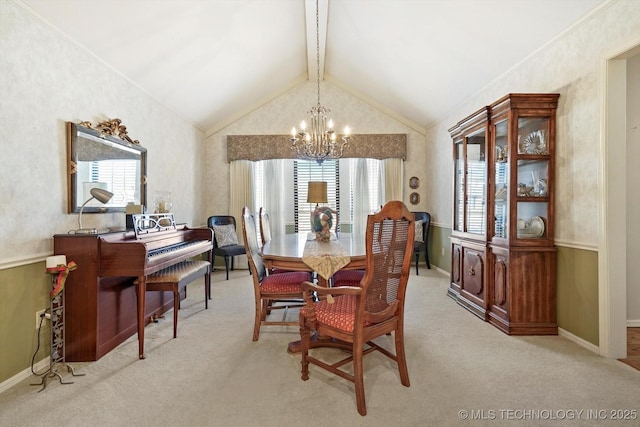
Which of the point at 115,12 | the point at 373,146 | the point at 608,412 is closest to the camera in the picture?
the point at 608,412

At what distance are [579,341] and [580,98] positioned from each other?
193 cm

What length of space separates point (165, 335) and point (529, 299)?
10.4 ft

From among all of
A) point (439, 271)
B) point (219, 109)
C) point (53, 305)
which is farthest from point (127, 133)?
point (439, 271)

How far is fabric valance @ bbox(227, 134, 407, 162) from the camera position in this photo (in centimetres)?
586

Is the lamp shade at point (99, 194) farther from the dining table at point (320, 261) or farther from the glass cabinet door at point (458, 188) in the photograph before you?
the glass cabinet door at point (458, 188)

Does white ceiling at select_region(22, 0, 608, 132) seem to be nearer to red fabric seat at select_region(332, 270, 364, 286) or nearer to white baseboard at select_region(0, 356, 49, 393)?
white baseboard at select_region(0, 356, 49, 393)

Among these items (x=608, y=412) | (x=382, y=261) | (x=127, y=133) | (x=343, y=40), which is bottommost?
(x=608, y=412)

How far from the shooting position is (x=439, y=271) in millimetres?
5391

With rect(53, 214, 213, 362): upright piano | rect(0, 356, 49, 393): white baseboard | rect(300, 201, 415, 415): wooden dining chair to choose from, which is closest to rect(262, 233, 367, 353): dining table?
rect(300, 201, 415, 415): wooden dining chair

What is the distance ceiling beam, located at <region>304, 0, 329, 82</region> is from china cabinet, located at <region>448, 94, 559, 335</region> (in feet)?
7.11

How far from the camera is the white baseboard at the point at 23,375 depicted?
1.98m

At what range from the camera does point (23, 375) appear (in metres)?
2.11

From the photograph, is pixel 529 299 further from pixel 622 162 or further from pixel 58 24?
pixel 58 24

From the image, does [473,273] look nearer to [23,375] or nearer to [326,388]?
[326,388]
